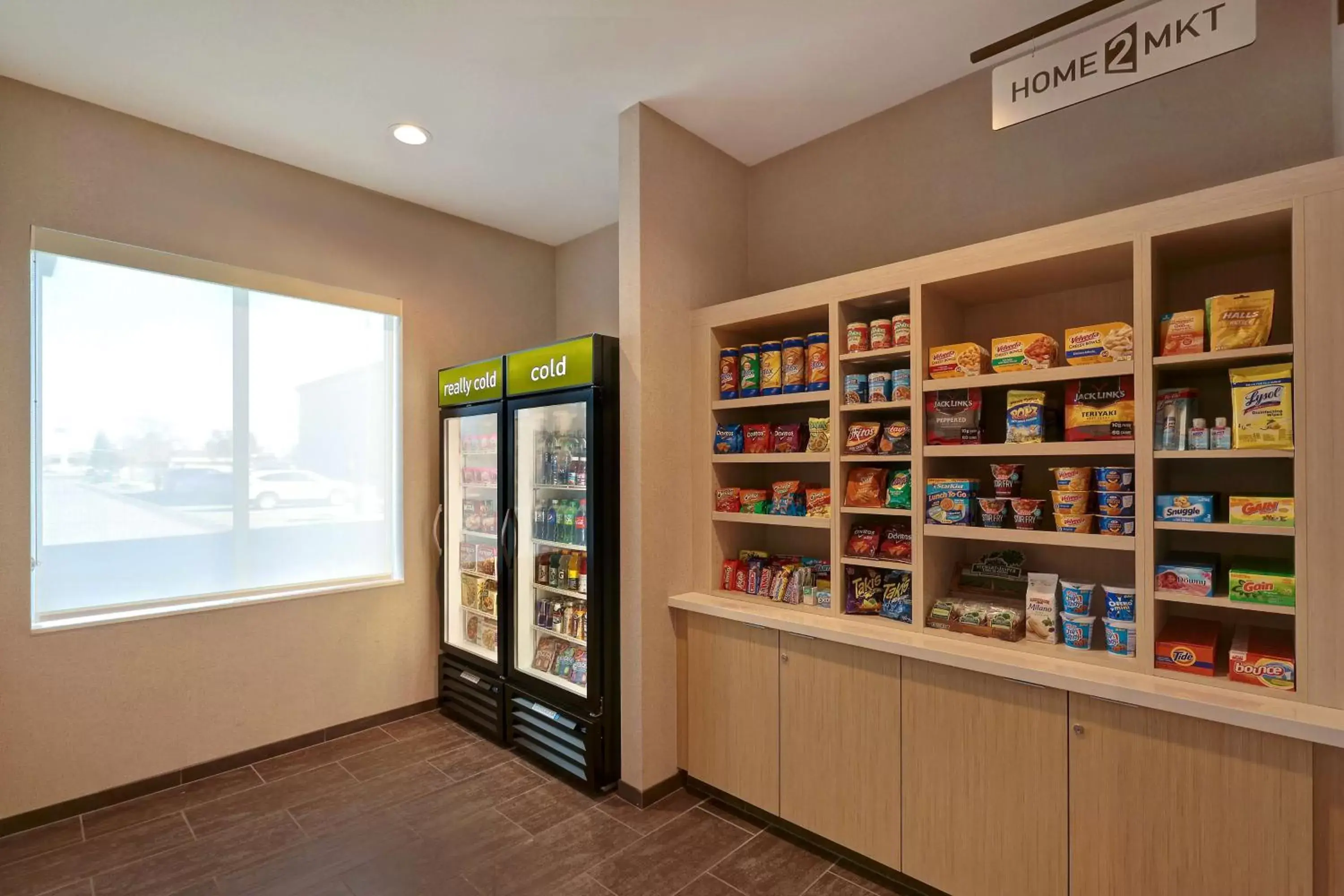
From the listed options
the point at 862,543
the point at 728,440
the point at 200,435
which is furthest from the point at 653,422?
the point at 200,435

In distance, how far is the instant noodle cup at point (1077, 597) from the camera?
1.99 m

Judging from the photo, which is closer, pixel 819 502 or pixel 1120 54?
pixel 1120 54

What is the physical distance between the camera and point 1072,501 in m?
2.00

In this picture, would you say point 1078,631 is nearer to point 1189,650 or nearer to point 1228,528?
point 1189,650

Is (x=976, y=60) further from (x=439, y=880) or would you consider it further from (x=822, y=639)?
(x=439, y=880)

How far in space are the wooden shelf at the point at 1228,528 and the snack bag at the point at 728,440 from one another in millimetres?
1577

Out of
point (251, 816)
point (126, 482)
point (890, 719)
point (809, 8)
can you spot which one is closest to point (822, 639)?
point (890, 719)

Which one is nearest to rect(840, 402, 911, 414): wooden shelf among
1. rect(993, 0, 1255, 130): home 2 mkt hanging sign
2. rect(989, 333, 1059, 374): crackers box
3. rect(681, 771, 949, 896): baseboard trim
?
rect(989, 333, 1059, 374): crackers box

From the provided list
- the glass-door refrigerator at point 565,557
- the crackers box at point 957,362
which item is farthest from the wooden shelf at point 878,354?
the glass-door refrigerator at point 565,557

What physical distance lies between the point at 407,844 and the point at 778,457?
2.17 m

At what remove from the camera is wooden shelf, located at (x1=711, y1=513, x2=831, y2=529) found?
2.57 metres

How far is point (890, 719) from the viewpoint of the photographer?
2186 mm

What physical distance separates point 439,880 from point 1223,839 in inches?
95.6

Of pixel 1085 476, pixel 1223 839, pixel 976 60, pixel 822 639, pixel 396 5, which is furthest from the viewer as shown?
pixel 822 639
